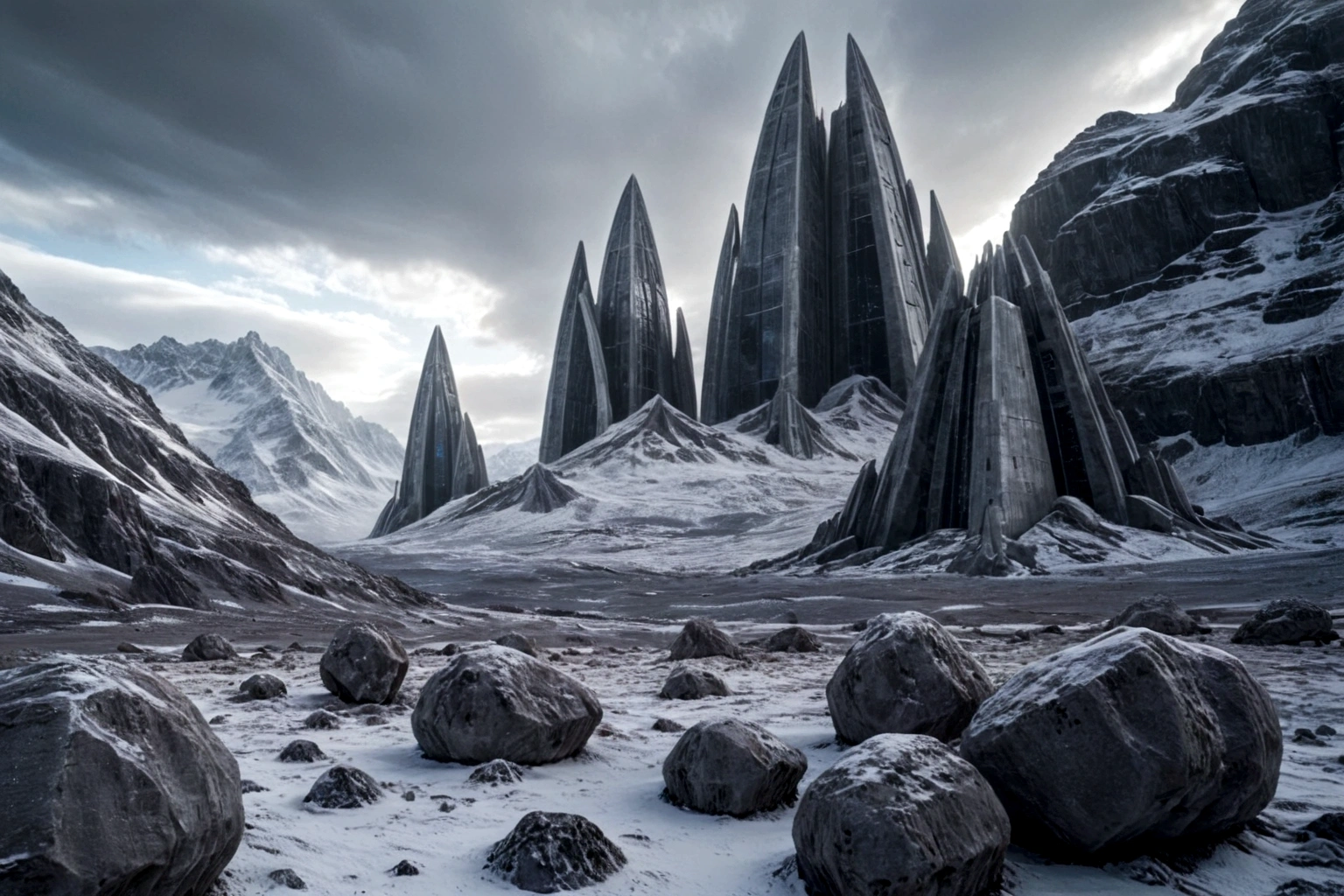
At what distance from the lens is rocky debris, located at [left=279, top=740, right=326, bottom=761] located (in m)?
3.95

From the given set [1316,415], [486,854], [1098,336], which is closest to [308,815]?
[486,854]

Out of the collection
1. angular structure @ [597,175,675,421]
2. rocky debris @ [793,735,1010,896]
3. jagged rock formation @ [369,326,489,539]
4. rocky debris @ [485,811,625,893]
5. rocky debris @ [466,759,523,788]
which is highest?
angular structure @ [597,175,675,421]

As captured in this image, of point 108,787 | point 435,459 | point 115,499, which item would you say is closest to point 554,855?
point 108,787

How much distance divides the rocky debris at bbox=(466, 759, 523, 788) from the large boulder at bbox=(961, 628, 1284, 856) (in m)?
1.95

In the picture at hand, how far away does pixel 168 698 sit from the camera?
249 centimetres

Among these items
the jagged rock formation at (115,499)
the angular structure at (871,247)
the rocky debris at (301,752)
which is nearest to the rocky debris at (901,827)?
the rocky debris at (301,752)

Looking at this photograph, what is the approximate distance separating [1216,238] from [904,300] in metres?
23.0

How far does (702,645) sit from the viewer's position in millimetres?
8391

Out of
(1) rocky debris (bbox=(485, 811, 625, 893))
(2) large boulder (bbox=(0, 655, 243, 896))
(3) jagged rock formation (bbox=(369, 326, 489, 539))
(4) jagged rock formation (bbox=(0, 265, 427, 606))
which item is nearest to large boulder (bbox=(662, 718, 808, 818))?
(1) rocky debris (bbox=(485, 811, 625, 893))

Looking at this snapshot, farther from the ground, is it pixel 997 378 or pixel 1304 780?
pixel 997 378

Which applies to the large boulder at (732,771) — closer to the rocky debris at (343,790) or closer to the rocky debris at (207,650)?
the rocky debris at (343,790)

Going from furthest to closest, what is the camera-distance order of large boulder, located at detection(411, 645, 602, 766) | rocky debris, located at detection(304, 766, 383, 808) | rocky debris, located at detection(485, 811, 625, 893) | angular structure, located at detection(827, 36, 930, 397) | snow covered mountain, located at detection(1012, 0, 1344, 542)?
angular structure, located at detection(827, 36, 930, 397) < snow covered mountain, located at detection(1012, 0, 1344, 542) < large boulder, located at detection(411, 645, 602, 766) < rocky debris, located at detection(304, 766, 383, 808) < rocky debris, located at detection(485, 811, 625, 893)

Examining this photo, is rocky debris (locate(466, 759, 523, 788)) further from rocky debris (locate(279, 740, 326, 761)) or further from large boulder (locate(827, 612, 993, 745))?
large boulder (locate(827, 612, 993, 745))

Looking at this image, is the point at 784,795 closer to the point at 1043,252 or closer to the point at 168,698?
the point at 168,698
